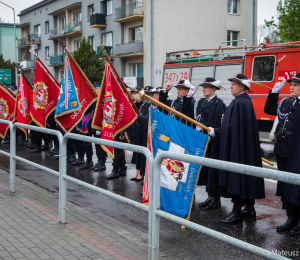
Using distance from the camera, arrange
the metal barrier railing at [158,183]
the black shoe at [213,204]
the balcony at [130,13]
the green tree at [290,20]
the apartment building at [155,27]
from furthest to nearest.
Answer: the balcony at [130,13], the apartment building at [155,27], the green tree at [290,20], the black shoe at [213,204], the metal barrier railing at [158,183]

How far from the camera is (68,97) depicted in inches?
330

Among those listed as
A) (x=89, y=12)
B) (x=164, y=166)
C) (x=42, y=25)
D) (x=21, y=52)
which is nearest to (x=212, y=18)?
(x=89, y=12)

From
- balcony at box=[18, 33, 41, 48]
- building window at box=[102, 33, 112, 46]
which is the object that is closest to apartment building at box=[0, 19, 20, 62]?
balcony at box=[18, 33, 41, 48]

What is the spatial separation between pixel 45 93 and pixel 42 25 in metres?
38.0

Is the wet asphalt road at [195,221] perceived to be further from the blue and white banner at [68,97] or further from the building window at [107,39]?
the building window at [107,39]

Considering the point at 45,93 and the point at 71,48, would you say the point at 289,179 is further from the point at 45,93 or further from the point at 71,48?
the point at 71,48

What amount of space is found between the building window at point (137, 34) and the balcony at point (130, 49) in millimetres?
429

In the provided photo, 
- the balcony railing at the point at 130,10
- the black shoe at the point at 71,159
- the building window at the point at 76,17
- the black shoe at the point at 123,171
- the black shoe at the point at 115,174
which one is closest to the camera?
the black shoe at the point at 115,174

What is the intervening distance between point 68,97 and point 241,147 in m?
4.44

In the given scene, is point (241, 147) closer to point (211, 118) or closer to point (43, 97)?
point (211, 118)

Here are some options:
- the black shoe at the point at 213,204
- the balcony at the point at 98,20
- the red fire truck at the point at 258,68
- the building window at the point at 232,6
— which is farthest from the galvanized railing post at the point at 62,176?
the balcony at the point at 98,20

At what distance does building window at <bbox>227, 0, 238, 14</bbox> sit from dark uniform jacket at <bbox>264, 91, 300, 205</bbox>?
28421mm

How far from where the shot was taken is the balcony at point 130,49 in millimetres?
29234

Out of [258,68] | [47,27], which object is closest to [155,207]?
[258,68]
